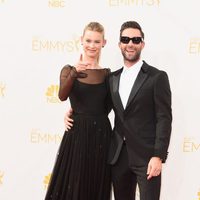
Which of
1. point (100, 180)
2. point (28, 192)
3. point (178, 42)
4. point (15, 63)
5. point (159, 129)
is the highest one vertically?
point (178, 42)

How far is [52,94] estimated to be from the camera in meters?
2.58

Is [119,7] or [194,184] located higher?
[119,7]

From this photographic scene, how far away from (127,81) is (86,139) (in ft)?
1.19

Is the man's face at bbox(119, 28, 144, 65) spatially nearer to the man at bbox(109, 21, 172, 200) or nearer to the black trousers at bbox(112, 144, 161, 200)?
the man at bbox(109, 21, 172, 200)

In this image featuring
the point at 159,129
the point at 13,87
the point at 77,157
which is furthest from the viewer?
the point at 13,87

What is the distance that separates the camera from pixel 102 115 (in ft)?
6.44

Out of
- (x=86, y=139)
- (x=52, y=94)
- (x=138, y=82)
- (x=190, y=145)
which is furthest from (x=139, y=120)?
(x=52, y=94)

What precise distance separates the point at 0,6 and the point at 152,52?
1.10 meters

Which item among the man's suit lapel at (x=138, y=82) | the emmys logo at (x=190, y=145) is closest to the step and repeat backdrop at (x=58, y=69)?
the emmys logo at (x=190, y=145)

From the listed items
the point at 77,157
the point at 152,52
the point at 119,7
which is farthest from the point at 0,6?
the point at 77,157

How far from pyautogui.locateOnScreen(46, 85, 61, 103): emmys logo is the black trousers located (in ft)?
2.69

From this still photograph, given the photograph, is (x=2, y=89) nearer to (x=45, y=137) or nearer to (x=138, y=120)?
(x=45, y=137)

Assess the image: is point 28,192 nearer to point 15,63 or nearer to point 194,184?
point 15,63

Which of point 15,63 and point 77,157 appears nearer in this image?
point 77,157
